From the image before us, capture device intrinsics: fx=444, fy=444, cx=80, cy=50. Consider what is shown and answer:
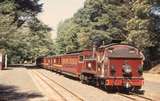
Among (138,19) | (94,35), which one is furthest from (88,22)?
(138,19)

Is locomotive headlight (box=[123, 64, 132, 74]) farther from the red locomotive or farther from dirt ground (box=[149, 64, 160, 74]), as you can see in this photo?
dirt ground (box=[149, 64, 160, 74])

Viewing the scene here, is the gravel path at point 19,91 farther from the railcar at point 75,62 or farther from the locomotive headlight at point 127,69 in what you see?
the locomotive headlight at point 127,69

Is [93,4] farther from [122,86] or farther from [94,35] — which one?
[122,86]

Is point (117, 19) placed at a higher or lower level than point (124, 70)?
higher

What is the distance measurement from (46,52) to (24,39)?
52.6m

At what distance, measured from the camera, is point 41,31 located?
275 ft

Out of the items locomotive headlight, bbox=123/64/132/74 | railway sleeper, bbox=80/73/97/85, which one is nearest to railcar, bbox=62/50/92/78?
railway sleeper, bbox=80/73/97/85

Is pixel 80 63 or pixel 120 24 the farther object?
pixel 120 24

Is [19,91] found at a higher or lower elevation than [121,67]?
lower

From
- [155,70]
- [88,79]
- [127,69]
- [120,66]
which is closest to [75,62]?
[88,79]

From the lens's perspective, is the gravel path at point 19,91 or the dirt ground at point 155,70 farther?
the dirt ground at point 155,70

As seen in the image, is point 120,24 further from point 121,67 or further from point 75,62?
point 121,67

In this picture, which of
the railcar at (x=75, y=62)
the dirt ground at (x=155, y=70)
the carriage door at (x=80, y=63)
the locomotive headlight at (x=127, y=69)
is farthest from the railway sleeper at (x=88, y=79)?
the dirt ground at (x=155, y=70)

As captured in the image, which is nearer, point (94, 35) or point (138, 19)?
point (138, 19)
